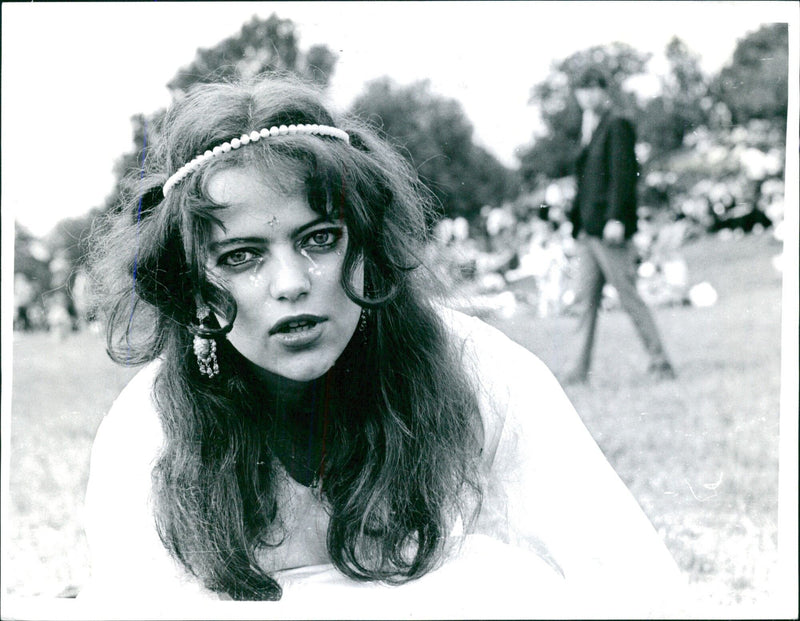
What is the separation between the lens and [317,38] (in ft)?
7.11

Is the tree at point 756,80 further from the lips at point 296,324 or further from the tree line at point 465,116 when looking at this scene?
the lips at point 296,324

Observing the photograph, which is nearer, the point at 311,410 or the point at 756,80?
the point at 311,410

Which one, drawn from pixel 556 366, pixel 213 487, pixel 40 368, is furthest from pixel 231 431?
pixel 40 368

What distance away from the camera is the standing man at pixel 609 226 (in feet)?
14.3

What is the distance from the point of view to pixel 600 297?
15.2 ft

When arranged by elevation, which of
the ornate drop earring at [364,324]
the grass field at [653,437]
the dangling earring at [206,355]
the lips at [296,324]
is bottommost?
the grass field at [653,437]

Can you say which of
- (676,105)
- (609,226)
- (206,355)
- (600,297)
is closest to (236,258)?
(206,355)

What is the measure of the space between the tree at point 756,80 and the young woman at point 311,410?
4.44 meters

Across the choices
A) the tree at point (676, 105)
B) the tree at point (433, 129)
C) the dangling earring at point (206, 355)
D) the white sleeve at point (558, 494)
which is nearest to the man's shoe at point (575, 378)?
the tree at point (433, 129)

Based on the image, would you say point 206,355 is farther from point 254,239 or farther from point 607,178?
point 607,178

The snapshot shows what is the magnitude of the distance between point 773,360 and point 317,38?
142 inches

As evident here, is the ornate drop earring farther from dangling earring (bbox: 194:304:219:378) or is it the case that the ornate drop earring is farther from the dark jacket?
the dark jacket

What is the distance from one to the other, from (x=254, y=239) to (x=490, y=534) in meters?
0.79

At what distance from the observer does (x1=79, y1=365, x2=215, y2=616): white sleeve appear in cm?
166
